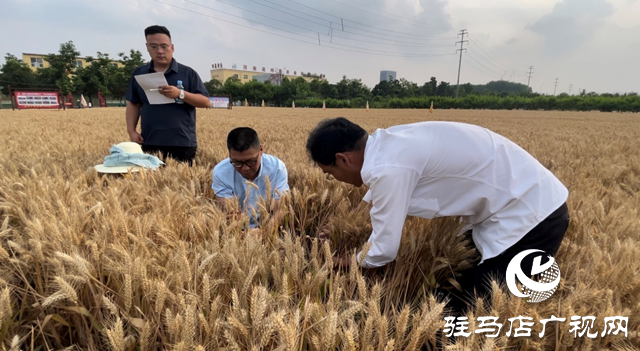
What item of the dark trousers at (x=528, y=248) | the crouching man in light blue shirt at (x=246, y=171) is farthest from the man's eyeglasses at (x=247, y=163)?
the dark trousers at (x=528, y=248)

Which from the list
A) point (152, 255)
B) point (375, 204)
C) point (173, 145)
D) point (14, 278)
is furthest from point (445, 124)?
point (173, 145)

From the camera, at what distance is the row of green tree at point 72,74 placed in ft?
152

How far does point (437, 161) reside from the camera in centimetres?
157

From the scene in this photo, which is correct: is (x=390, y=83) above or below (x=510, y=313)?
above

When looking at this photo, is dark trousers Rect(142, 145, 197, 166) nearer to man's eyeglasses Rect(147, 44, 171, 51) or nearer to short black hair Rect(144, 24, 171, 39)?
man's eyeglasses Rect(147, 44, 171, 51)

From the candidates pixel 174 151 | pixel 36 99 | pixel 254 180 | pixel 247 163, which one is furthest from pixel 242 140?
pixel 36 99

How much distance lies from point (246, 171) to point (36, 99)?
37.7m

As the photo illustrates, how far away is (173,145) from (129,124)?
69 centimetres

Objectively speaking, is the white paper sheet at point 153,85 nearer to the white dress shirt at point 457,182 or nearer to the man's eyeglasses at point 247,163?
the man's eyeglasses at point 247,163

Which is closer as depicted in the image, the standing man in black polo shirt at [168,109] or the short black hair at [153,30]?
the short black hair at [153,30]

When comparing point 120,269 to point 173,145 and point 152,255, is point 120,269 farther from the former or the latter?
point 173,145

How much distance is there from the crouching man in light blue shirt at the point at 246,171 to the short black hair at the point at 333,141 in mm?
833

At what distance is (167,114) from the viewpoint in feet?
11.9

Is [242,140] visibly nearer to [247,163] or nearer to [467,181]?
[247,163]
